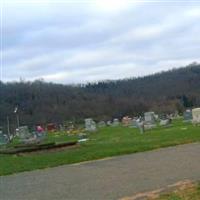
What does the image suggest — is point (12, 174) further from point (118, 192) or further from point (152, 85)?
point (152, 85)

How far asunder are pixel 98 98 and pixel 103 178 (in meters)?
95.9

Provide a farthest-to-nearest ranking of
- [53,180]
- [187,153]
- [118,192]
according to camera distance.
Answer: [187,153] < [53,180] < [118,192]

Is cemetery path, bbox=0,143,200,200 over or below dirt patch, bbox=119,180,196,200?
over

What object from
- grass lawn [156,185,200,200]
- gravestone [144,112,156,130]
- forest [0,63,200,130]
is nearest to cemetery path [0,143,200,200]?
grass lawn [156,185,200,200]

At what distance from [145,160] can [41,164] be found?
3356 mm

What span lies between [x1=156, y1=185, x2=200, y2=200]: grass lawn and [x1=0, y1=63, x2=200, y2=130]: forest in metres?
67.2

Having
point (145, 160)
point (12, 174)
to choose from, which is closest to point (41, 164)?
point (12, 174)

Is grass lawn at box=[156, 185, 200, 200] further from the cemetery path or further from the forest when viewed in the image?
the forest

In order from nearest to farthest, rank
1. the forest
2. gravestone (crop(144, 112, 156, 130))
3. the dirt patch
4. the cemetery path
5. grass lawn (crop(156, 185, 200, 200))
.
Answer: grass lawn (crop(156, 185, 200, 200)) → the dirt patch → the cemetery path → gravestone (crop(144, 112, 156, 130)) → the forest

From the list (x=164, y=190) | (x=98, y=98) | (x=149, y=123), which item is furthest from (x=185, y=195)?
(x=98, y=98)

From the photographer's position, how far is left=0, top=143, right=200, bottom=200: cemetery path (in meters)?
10.4

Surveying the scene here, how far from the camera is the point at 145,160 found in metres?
16.3

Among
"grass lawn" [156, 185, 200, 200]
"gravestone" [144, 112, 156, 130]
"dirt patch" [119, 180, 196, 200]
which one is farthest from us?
"gravestone" [144, 112, 156, 130]

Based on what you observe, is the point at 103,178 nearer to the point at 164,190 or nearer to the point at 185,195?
the point at 164,190
